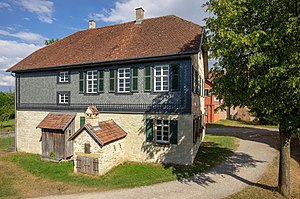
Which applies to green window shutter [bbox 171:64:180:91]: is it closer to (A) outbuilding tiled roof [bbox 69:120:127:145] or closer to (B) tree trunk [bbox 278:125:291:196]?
Answer: (A) outbuilding tiled roof [bbox 69:120:127:145]

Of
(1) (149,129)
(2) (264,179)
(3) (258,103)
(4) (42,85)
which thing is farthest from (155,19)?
(2) (264,179)

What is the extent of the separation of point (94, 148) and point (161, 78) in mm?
5857

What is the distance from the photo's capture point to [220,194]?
29.6 feet

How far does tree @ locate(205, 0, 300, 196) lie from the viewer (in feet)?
22.8

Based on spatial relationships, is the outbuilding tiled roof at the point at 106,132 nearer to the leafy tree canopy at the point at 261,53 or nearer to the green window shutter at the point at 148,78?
the green window shutter at the point at 148,78

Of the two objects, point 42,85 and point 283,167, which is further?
point 42,85

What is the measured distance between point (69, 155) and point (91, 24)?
43.8 ft

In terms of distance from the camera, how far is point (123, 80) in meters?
14.3

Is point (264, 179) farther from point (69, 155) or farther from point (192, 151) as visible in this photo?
point (69, 155)

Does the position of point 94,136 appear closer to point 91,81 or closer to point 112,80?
point 112,80

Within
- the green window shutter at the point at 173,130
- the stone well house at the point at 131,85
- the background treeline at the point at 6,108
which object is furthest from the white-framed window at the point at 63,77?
the background treeline at the point at 6,108

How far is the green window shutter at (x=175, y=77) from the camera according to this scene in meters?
12.6

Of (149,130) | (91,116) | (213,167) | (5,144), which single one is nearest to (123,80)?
(91,116)

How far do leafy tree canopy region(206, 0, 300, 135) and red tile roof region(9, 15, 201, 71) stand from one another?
3795mm
